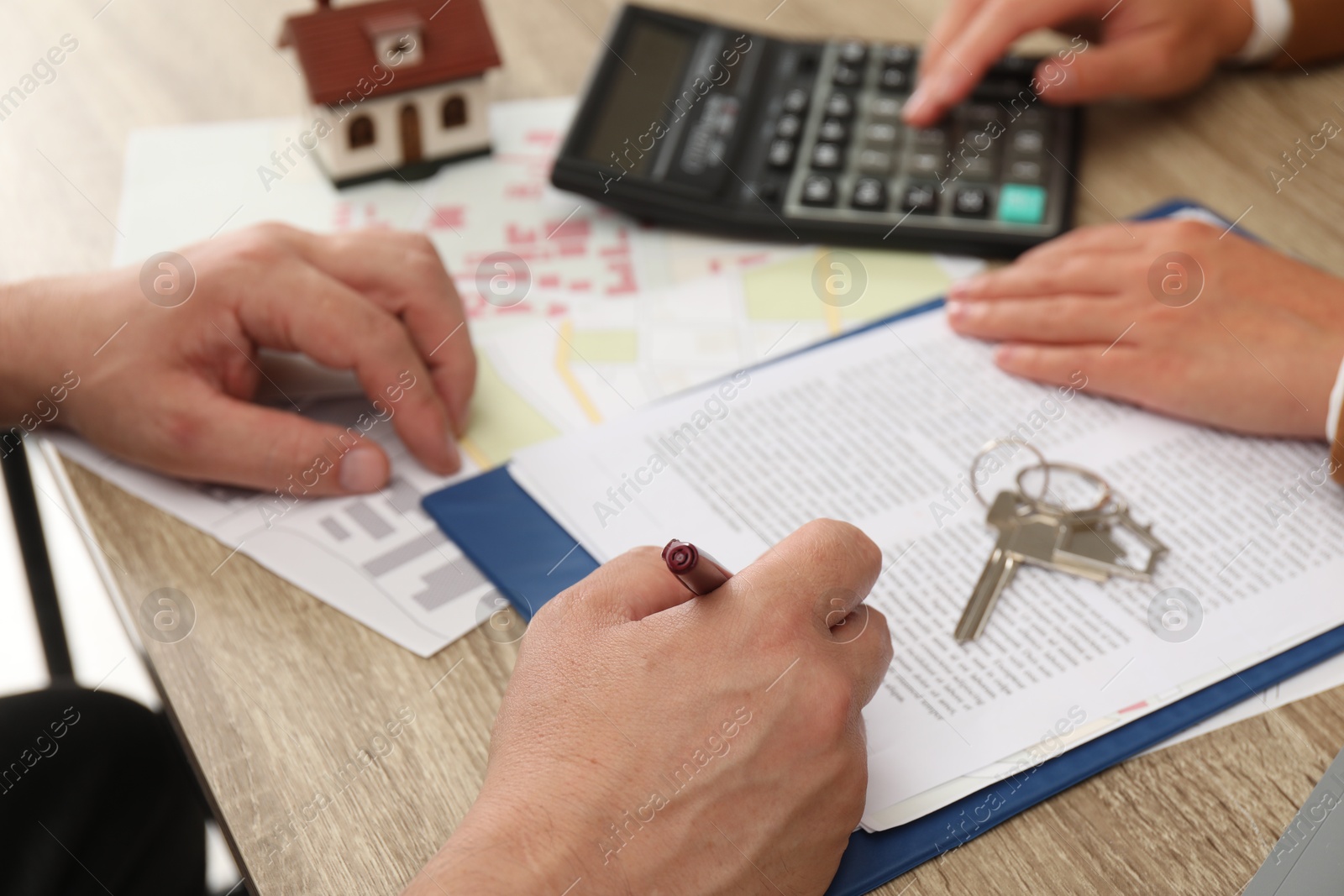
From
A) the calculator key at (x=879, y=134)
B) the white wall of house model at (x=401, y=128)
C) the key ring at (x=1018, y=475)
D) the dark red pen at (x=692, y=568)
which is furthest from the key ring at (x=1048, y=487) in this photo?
the white wall of house model at (x=401, y=128)

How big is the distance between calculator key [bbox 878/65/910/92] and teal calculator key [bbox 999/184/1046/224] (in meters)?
0.14

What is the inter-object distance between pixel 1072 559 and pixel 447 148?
1.99ft

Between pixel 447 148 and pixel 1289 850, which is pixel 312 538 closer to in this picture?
pixel 447 148

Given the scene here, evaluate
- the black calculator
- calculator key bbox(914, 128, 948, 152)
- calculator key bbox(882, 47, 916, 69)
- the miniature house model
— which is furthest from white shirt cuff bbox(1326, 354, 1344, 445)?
the miniature house model

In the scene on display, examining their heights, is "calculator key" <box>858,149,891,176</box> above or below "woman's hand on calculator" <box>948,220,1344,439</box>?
above

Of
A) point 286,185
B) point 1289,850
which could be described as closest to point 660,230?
point 286,185

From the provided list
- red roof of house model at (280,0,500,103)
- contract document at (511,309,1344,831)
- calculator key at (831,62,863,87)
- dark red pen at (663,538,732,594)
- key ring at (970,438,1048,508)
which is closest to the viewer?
dark red pen at (663,538,732,594)

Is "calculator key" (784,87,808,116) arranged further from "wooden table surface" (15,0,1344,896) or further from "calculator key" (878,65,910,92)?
"wooden table surface" (15,0,1344,896)

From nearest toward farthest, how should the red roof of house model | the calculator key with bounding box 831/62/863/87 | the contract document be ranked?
the contract document < the red roof of house model < the calculator key with bounding box 831/62/863/87

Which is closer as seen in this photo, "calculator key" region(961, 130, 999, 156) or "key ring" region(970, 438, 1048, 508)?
"key ring" region(970, 438, 1048, 508)

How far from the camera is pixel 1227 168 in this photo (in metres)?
0.92

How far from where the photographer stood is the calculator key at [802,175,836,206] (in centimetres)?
86

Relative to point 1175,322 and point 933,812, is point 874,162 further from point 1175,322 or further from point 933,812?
point 933,812

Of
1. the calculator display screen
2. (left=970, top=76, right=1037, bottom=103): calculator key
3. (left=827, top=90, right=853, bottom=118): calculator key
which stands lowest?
(left=970, top=76, right=1037, bottom=103): calculator key
